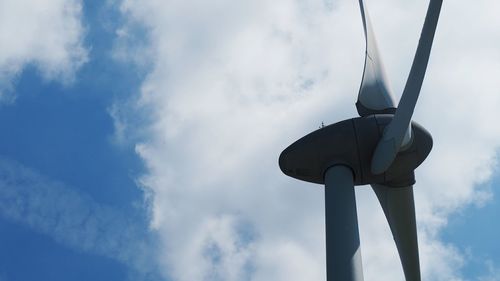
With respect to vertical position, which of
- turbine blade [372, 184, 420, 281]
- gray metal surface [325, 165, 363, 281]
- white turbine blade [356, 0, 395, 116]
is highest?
white turbine blade [356, 0, 395, 116]

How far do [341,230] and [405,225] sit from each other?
419 cm

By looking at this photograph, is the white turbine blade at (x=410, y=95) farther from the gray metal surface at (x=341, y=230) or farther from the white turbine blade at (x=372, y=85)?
the white turbine blade at (x=372, y=85)

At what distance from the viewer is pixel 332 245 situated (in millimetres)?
12773

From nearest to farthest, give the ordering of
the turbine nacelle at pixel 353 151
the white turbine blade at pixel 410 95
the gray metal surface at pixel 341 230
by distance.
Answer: the gray metal surface at pixel 341 230, the white turbine blade at pixel 410 95, the turbine nacelle at pixel 353 151

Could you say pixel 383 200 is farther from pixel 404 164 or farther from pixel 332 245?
pixel 332 245

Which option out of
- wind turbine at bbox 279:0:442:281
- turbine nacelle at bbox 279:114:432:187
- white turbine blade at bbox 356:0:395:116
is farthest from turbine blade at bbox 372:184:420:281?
white turbine blade at bbox 356:0:395:116

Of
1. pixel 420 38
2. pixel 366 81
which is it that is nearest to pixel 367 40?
pixel 366 81

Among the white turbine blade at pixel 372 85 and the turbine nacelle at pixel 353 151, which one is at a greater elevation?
the white turbine blade at pixel 372 85

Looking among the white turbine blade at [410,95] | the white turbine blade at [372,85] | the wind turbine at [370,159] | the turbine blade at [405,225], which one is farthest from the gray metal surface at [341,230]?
the white turbine blade at [372,85]

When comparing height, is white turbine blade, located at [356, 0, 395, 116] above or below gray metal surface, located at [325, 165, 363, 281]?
above

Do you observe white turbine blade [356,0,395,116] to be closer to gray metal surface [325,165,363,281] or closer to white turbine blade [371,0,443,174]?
white turbine blade [371,0,443,174]

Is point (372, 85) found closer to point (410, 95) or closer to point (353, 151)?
point (353, 151)

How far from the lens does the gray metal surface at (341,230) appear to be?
1227 cm

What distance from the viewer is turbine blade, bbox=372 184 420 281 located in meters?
16.2
